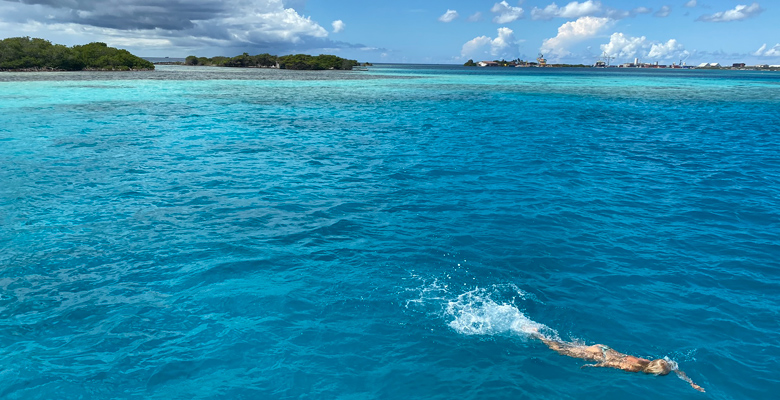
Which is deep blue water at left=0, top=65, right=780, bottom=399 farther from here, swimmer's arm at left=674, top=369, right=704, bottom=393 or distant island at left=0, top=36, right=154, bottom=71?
distant island at left=0, top=36, right=154, bottom=71

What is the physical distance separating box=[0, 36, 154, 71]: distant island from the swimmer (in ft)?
472

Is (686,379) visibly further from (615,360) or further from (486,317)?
(486,317)

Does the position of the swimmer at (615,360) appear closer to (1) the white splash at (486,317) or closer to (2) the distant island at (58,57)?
(1) the white splash at (486,317)

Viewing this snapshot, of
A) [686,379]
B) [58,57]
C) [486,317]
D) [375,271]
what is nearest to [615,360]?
[686,379]

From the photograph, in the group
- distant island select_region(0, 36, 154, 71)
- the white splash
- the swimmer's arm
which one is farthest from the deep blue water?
distant island select_region(0, 36, 154, 71)

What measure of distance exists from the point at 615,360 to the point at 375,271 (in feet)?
21.8

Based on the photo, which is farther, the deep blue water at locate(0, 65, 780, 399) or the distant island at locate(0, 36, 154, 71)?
the distant island at locate(0, 36, 154, 71)

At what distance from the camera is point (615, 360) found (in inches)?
386

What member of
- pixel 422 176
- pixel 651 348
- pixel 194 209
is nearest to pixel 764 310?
pixel 651 348

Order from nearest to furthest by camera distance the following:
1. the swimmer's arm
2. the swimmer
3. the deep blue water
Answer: the swimmer's arm < the deep blue water < the swimmer

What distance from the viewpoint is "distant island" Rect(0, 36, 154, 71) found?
4432 inches

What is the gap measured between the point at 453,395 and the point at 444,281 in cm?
448

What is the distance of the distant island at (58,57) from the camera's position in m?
113

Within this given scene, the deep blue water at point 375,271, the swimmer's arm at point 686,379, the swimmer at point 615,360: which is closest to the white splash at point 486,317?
the deep blue water at point 375,271
